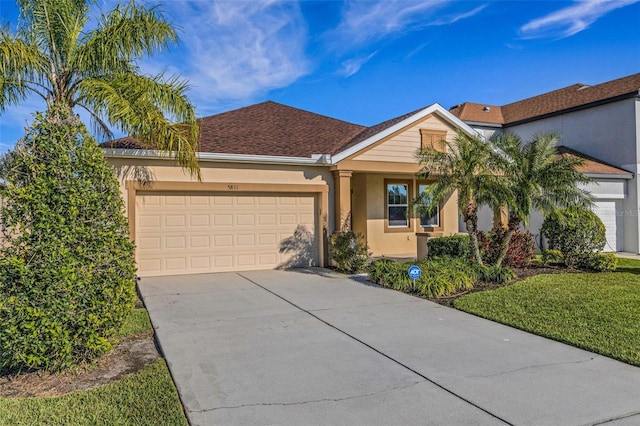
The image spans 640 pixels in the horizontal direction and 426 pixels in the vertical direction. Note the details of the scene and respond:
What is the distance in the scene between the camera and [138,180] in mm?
10945

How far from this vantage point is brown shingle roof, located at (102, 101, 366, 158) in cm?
1248

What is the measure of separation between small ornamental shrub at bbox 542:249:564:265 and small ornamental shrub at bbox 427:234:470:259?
2.68 m

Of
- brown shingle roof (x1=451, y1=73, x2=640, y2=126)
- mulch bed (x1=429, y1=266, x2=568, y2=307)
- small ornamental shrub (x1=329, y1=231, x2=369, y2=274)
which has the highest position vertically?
brown shingle roof (x1=451, y1=73, x2=640, y2=126)

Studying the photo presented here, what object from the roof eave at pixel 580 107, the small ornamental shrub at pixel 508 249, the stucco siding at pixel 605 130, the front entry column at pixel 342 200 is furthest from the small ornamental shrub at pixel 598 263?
the roof eave at pixel 580 107

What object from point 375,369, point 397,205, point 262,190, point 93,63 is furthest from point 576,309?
point 93,63

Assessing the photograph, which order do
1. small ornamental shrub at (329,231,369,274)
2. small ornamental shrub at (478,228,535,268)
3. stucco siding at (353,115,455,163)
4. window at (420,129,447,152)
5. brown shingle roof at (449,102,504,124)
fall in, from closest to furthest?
small ornamental shrub at (329,231,369,274), small ornamental shrub at (478,228,535,268), stucco siding at (353,115,455,163), window at (420,129,447,152), brown shingle roof at (449,102,504,124)

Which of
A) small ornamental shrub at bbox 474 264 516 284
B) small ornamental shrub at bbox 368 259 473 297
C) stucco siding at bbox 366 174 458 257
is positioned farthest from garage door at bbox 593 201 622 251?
small ornamental shrub at bbox 368 259 473 297

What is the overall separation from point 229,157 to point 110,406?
27.6 ft

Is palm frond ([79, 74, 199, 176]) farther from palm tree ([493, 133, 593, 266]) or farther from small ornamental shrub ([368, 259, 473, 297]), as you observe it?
palm tree ([493, 133, 593, 266])

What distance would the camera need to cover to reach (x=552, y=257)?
12914 mm

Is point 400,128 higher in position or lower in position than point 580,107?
lower

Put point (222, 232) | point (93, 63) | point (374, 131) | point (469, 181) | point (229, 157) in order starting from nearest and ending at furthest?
1. point (93, 63)
2. point (469, 181)
3. point (229, 157)
4. point (222, 232)
5. point (374, 131)

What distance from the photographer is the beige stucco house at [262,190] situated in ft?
36.8

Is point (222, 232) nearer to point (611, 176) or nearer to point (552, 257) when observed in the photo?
point (552, 257)
